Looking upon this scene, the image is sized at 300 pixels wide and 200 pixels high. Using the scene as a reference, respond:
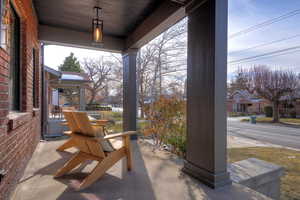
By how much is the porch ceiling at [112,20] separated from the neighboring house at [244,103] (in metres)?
24.4

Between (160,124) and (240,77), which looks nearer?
(160,124)

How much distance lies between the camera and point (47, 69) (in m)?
6.45

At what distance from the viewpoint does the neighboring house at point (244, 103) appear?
2579 cm

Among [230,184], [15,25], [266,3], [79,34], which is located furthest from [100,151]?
[266,3]

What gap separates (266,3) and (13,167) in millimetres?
8313

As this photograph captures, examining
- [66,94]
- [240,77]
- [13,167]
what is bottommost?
[13,167]

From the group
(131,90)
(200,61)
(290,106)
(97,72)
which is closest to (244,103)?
(290,106)

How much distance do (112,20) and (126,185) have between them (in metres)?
3.29

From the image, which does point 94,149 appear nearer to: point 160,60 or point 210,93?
point 210,93

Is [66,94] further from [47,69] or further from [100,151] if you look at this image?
[100,151]

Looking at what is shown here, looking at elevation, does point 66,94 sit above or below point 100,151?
above

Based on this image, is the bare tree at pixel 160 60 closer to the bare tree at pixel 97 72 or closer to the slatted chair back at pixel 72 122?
the bare tree at pixel 97 72

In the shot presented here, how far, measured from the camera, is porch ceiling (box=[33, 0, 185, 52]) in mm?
3240

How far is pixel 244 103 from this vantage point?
28.2 m
